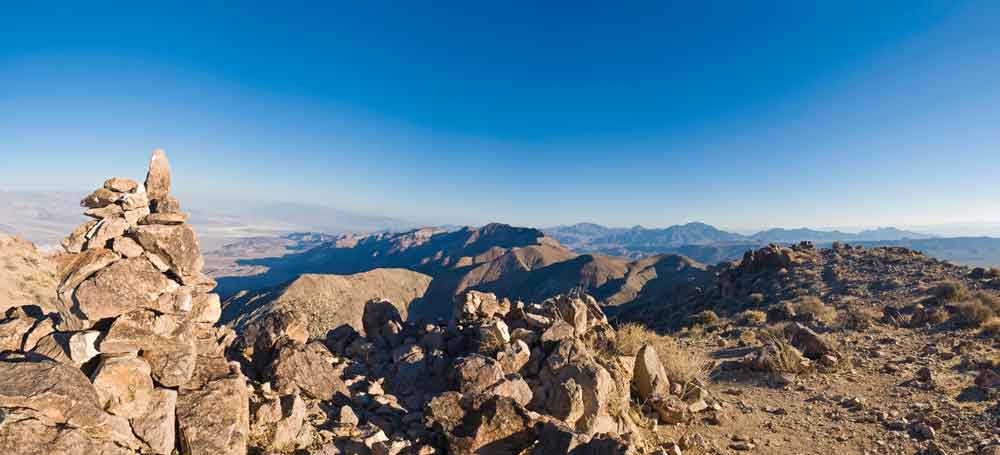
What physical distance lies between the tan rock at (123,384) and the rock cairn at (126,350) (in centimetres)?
1

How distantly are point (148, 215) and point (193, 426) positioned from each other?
356 centimetres

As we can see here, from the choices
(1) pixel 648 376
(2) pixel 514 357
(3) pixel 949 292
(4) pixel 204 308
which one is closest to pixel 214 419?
(4) pixel 204 308

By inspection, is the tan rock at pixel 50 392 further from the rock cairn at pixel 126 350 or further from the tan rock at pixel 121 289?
the tan rock at pixel 121 289

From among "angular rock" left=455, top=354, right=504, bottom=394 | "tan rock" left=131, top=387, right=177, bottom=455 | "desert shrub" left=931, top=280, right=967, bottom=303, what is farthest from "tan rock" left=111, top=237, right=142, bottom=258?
"desert shrub" left=931, top=280, right=967, bottom=303

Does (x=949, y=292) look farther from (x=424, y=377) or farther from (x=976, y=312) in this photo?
(x=424, y=377)

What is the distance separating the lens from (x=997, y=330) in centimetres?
1373

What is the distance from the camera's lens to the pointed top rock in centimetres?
698

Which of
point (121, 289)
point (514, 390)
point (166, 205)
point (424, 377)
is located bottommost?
point (424, 377)

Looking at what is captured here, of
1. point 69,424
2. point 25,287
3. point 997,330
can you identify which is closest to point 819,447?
point 69,424

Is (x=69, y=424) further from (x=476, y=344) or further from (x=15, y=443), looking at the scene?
(x=476, y=344)

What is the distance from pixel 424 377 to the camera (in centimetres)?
898

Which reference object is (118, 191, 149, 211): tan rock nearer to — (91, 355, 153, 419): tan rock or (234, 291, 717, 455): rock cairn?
(91, 355, 153, 419): tan rock

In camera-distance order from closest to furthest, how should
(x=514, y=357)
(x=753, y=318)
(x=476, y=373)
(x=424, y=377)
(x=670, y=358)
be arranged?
1. (x=476, y=373)
2. (x=514, y=357)
3. (x=424, y=377)
4. (x=670, y=358)
5. (x=753, y=318)

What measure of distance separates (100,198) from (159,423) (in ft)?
12.2
